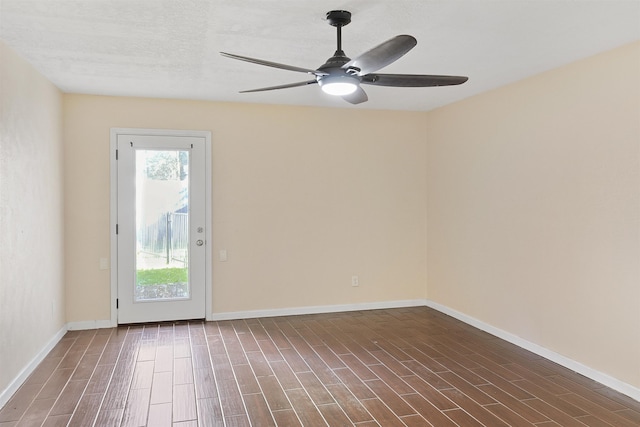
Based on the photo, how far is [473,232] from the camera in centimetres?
509

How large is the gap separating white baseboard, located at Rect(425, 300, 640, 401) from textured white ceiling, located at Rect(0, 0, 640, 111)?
7.80ft

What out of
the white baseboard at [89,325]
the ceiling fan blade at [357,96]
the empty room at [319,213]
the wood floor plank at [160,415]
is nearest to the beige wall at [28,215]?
the empty room at [319,213]

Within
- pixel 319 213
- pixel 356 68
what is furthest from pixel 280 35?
pixel 319 213

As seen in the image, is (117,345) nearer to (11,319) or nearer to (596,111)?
(11,319)

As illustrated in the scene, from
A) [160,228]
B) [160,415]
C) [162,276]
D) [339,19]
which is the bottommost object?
[160,415]

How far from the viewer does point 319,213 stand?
564 centimetres

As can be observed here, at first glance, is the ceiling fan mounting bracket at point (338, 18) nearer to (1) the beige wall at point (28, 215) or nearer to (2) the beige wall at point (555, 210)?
(2) the beige wall at point (555, 210)

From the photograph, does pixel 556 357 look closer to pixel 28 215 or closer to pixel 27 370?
pixel 27 370

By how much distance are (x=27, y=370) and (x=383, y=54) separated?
136 inches

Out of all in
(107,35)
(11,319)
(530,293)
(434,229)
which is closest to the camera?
(107,35)

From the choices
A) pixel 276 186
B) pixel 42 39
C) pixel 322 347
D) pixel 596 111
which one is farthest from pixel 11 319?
pixel 596 111

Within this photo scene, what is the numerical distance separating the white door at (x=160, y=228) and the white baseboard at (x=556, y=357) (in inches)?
115

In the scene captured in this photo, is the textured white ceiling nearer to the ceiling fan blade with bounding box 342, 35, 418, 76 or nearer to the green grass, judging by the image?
the ceiling fan blade with bounding box 342, 35, 418, 76

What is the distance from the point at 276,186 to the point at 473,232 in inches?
88.0
